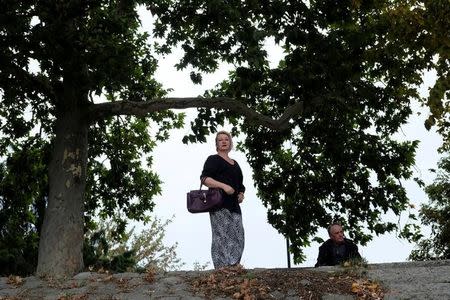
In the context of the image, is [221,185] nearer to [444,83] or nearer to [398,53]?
[444,83]

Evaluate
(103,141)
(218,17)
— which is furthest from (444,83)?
(103,141)

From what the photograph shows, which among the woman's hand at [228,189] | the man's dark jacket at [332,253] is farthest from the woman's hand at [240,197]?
the man's dark jacket at [332,253]

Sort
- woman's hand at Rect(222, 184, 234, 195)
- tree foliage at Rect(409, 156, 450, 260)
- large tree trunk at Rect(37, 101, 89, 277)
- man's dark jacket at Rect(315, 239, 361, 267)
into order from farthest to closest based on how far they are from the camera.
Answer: tree foliage at Rect(409, 156, 450, 260) < large tree trunk at Rect(37, 101, 89, 277) < man's dark jacket at Rect(315, 239, 361, 267) < woman's hand at Rect(222, 184, 234, 195)

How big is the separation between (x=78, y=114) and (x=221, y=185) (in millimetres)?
5100

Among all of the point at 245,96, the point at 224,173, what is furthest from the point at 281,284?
the point at 245,96

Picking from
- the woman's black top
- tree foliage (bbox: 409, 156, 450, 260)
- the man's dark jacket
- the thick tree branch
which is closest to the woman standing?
the woman's black top

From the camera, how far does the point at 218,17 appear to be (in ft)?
32.6

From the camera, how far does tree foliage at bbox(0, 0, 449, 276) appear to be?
10078 millimetres

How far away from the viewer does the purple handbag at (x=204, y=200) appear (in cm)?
769

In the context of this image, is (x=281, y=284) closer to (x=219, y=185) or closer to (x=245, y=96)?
(x=219, y=185)

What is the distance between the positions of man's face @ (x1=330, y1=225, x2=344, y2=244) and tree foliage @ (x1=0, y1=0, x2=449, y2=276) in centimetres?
273

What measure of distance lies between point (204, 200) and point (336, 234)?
8.08ft

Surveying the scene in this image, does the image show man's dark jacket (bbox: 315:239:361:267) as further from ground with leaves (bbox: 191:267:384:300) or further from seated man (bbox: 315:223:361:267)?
ground with leaves (bbox: 191:267:384:300)

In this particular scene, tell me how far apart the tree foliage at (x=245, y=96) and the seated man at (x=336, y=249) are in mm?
2768
